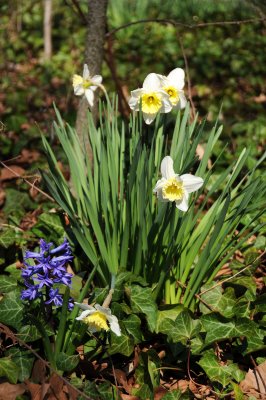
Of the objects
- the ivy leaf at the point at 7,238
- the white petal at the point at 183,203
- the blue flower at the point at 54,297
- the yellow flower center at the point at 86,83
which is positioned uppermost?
the yellow flower center at the point at 86,83

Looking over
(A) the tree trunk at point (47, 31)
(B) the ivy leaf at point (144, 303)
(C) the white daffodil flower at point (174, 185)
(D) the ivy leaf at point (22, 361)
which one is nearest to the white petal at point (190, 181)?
(C) the white daffodil flower at point (174, 185)

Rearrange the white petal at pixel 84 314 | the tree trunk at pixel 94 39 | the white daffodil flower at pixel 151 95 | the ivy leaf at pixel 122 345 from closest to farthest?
the white petal at pixel 84 314, the ivy leaf at pixel 122 345, the white daffodil flower at pixel 151 95, the tree trunk at pixel 94 39

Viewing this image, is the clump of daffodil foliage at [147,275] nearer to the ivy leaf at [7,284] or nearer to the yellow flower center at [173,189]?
the yellow flower center at [173,189]

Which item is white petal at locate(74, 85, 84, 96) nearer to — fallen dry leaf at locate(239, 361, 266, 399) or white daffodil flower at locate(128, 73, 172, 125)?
white daffodil flower at locate(128, 73, 172, 125)

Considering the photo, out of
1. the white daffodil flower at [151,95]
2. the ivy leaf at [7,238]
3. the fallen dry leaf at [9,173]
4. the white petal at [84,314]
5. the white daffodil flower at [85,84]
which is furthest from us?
the fallen dry leaf at [9,173]

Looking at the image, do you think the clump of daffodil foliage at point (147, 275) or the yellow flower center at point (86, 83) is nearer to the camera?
the clump of daffodil foliage at point (147, 275)

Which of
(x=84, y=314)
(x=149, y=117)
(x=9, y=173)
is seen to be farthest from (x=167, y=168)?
(x=9, y=173)

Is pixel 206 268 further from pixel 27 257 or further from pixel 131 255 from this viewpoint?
pixel 27 257

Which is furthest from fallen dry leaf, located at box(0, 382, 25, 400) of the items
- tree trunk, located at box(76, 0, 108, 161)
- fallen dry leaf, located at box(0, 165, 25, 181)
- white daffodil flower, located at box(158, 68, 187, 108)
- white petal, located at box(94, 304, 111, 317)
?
fallen dry leaf, located at box(0, 165, 25, 181)
